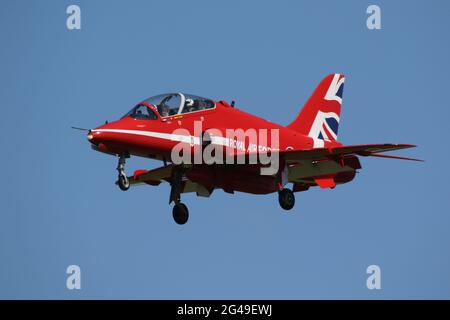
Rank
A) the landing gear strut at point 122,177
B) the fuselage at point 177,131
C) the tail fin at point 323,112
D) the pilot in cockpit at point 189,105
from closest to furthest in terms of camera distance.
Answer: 1. the landing gear strut at point 122,177
2. the fuselage at point 177,131
3. the pilot in cockpit at point 189,105
4. the tail fin at point 323,112

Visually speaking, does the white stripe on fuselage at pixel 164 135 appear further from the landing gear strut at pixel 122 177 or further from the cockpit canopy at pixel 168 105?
the landing gear strut at pixel 122 177

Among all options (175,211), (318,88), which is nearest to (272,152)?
(175,211)

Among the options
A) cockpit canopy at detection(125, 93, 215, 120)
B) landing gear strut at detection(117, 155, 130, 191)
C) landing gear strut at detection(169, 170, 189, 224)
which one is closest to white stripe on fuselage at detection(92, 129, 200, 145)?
cockpit canopy at detection(125, 93, 215, 120)

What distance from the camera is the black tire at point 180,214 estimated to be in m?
37.2

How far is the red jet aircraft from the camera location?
112ft

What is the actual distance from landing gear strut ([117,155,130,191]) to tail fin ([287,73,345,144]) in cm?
955

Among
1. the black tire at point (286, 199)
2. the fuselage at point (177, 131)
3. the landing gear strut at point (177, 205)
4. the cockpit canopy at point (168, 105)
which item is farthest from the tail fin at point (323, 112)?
the cockpit canopy at point (168, 105)

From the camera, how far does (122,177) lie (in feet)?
109

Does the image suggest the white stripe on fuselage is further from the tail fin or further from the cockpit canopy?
the tail fin

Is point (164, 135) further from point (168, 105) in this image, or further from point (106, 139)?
point (106, 139)

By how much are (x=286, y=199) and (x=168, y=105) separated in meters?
5.90

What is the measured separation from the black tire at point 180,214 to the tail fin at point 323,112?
6496 millimetres

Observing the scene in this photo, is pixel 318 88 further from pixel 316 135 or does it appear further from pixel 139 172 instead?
pixel 139 172

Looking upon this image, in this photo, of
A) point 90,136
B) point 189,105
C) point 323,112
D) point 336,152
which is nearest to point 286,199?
point 336,152
